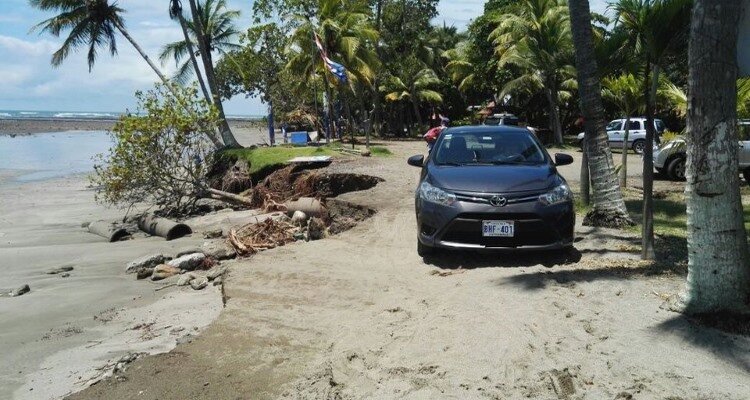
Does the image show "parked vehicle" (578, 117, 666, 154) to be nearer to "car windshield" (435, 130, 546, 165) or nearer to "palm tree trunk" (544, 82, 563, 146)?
"palm tree trunk" (544, 82, 563, 146)

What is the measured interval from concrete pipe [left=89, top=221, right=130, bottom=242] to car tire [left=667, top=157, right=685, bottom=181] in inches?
558

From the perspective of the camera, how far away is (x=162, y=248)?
11797 mm

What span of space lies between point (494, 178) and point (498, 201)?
421mm

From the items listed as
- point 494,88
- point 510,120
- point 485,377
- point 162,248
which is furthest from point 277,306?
point 494,88

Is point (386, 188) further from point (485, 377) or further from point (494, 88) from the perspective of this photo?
point (494, 88)

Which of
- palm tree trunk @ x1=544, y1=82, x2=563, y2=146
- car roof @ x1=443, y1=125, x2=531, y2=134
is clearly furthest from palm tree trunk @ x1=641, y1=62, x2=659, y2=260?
palm tree trunk @ x1=544, y1=82, x2=563, y2=146

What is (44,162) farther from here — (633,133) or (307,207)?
(633,133)

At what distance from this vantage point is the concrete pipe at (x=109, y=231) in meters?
13.5

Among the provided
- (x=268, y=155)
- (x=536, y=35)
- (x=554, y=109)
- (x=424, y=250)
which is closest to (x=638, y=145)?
(x=554, y=109)

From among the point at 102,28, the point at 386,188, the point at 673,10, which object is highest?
the point at 102,28

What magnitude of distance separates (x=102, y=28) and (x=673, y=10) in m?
27.6

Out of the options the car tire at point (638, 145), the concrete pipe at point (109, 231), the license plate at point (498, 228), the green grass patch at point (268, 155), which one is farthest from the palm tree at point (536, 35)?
the license plate at point (498, 228)

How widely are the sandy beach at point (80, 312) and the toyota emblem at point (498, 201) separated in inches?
126

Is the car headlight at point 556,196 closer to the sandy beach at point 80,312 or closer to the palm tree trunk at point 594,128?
the palm tree trunk at point 594,128
